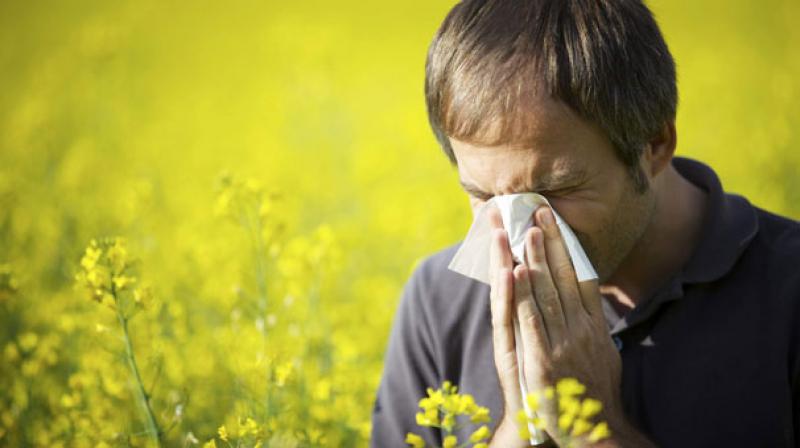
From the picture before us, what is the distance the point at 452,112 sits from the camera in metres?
1.82

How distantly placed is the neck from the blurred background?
810 mm

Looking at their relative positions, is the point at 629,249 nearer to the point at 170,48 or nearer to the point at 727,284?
the point at 727,284

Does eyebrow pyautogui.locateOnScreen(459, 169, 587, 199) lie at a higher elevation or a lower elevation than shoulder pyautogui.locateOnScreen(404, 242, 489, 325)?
higher

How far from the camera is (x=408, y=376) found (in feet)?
7.20

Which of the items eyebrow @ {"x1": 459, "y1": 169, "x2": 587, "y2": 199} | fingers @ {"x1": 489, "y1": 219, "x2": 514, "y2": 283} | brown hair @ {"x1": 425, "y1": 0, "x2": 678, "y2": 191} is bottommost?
fingers @ {"x1": 489, "y1": 219, "x2": 514, "y2": 283}

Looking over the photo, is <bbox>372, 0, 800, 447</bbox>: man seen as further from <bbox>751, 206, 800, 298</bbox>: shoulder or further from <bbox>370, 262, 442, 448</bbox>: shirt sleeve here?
<bbox>370, 262, 442, 448</bbox>: shirt sleeve

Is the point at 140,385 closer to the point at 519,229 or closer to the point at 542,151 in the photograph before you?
the point at 519,229

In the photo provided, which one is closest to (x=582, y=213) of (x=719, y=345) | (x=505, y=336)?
(x=505, y=336)

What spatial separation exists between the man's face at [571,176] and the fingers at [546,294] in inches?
5.5

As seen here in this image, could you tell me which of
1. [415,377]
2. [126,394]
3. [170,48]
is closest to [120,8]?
[170,48]

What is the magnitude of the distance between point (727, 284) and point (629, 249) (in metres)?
0.22

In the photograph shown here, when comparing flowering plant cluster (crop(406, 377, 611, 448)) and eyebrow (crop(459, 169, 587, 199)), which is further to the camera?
eyebrow (crop(459, 169, 587, 199))

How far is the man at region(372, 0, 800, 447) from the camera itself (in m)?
1.75

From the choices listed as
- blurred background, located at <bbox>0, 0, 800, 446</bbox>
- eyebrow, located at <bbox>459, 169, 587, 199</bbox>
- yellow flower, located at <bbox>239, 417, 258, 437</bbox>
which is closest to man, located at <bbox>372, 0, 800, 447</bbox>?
eyebrow, located at <bbox>459, 169, 587, 199</bbox>
